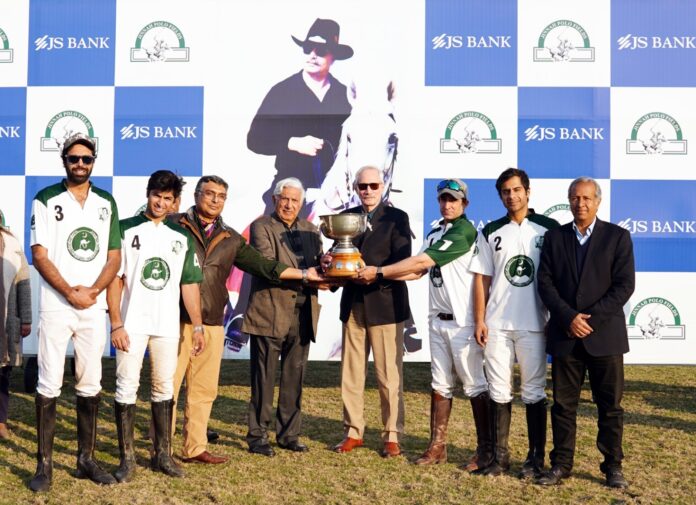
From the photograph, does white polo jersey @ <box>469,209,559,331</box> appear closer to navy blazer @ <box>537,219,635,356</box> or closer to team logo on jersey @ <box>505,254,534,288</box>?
team logo on jersey @ <box>505,254,534,288</box>

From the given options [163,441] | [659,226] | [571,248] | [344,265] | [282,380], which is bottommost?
[163,441]

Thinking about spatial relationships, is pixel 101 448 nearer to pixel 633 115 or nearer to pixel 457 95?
pixel 457 95

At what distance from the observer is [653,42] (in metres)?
5.77

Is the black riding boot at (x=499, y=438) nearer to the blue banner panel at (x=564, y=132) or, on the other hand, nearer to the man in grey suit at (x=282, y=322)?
the man in grey suit at (x=282, y=322)

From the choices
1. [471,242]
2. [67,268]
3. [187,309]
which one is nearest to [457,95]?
[471,242]

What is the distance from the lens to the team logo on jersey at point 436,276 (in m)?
4.34

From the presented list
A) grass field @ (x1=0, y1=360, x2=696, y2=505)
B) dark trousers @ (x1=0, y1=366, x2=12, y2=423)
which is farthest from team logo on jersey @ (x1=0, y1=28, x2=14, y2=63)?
grass field @ (x1=0, y1=360, x2=696, y2=505)

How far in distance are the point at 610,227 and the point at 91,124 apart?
13.9 ft

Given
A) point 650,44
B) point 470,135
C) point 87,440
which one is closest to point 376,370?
point 87,440

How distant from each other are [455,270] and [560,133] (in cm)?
216

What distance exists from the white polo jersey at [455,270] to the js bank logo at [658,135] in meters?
2.29

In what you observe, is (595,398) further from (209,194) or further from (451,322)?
(209,194)

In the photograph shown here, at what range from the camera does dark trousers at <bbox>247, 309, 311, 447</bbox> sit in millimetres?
4637

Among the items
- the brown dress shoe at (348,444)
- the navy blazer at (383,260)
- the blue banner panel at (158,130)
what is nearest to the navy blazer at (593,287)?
the navy blazer at (383,260)
